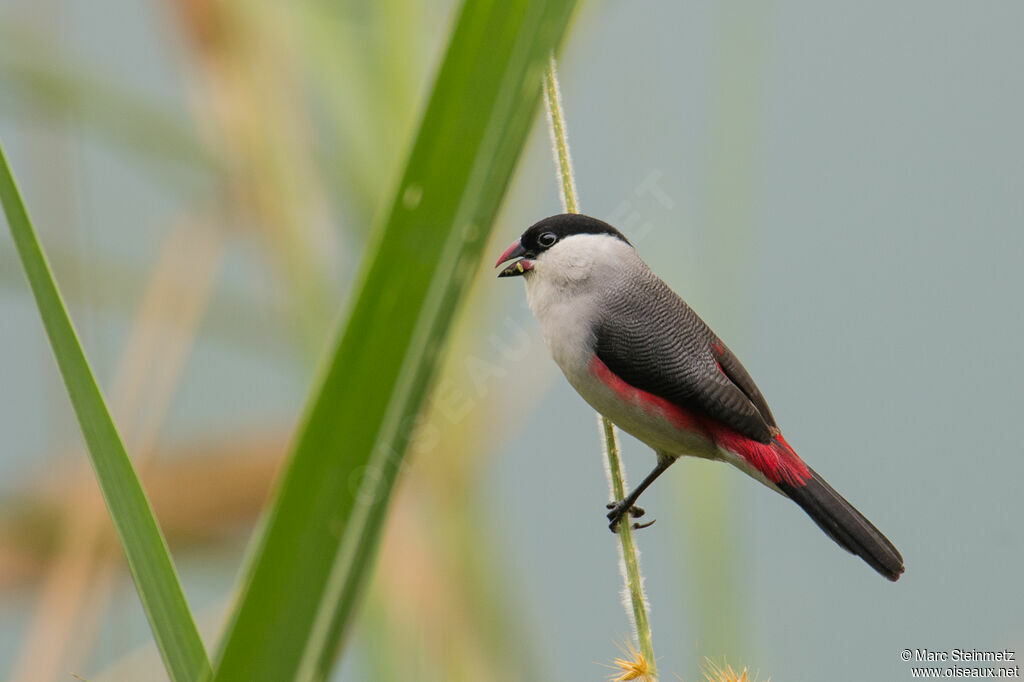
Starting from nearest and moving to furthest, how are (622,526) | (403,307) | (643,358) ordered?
(403,307) → (622,526) → (643,358)

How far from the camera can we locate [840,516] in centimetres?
67

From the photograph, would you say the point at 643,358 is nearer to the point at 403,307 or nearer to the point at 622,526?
the point at 622,526

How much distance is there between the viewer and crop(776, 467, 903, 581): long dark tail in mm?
634

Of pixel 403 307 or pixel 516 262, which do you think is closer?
pixel 403 307

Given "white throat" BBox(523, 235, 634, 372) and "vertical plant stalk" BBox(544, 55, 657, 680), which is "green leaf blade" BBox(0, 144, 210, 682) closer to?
"vertical plant stalk" BBox(544, 55, 657, 680)

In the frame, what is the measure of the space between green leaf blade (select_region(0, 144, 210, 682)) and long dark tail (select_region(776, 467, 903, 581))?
1.45 feet

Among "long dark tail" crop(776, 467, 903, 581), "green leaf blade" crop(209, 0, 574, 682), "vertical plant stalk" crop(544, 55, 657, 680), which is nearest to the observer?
"green leaf blade" crop(209, 0, 574, 682)

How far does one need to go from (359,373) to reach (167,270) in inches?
38.0

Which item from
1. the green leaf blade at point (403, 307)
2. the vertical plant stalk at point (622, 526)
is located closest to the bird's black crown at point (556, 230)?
the vertical plant stalk at point (622, 526)

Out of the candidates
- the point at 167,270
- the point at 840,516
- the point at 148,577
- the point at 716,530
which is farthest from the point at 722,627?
the point at 167,270

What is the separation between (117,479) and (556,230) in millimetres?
389

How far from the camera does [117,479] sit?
1.26 ft

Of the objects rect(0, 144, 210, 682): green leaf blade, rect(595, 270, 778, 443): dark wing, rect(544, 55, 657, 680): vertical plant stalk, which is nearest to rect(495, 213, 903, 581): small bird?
rect(595, 270, 778, 443): dark wing

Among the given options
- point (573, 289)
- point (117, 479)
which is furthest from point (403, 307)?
point (573, 289)
